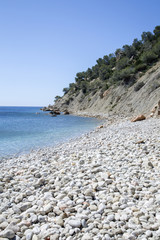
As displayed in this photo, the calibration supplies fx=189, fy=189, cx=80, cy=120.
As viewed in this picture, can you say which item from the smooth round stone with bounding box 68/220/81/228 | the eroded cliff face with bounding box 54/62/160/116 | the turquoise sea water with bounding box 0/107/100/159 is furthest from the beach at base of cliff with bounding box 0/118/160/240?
the eroded cliff face with bounding box 54/62/160/116

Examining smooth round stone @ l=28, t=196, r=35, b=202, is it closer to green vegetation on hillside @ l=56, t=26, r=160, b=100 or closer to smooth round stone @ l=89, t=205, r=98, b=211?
smooth round stone @ l=89, t=205, r=98, b=211

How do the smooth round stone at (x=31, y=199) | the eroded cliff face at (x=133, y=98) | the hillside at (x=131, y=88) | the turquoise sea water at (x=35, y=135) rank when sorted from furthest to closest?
1. the hillside at (x=131, y=88)
2. the eroded cliff face at (x=133, y=98)
3. the turquoise sea water at (x=35, y=135)
4. the smooth round stone at (x=31, y=199)

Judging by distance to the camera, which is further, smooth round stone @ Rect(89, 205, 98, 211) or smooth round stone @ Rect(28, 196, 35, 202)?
smooth round stone @ Rect(28, 196, 35, 202)

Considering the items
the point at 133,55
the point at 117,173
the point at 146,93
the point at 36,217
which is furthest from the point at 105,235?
the point at 133,55

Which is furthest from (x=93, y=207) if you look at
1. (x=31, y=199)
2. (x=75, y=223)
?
(x=31, y=199)

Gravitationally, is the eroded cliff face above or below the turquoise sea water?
above

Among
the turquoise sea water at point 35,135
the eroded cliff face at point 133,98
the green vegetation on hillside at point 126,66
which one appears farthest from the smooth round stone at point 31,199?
the green vegetation on hillside at point 126,66

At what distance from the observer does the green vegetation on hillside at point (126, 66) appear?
41.1 m

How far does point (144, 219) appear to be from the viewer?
11.8 ft

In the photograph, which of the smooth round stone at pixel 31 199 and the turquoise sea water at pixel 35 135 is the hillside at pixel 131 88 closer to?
the turquoise sea water at pixel 35 135

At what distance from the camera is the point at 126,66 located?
→ 50562 mm

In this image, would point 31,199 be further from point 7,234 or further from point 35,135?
point 35,135

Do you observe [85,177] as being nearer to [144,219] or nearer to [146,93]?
[144,219]

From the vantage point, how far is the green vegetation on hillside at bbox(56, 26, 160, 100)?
135 ft
